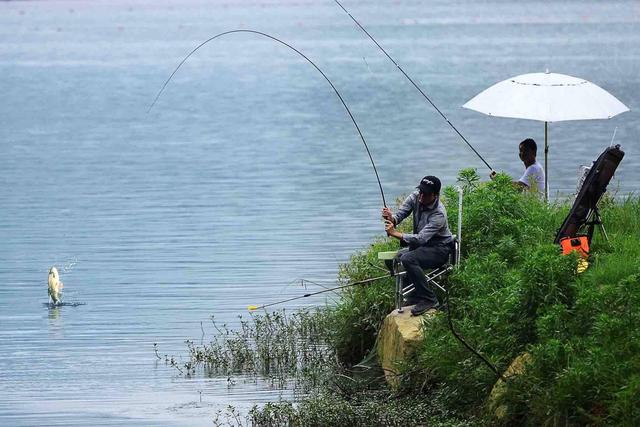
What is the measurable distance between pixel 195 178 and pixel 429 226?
738 inches

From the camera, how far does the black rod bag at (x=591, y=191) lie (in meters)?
11.4

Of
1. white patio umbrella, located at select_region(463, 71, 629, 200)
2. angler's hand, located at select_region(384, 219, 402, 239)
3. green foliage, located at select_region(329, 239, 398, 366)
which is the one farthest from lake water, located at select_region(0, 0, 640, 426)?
white patio umbrella, located at select_region(463, 71, 629, 200)

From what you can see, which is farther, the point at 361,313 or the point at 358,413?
the point at 361,313

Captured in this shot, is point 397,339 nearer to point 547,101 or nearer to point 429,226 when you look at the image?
point 429,226

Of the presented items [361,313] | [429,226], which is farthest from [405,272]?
[361,313]

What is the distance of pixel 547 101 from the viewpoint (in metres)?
14.2

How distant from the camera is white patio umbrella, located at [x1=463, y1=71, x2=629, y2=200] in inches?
552

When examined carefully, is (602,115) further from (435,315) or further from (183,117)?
(183,117)

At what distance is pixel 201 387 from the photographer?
12672mm

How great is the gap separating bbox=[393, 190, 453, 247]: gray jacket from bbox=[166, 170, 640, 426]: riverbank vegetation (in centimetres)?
28

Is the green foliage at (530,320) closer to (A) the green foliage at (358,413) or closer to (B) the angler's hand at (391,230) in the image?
(A) the green foliage at (358,413)

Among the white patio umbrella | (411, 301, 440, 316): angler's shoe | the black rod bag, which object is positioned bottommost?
(411, 301, 440, 316): angler's shoe

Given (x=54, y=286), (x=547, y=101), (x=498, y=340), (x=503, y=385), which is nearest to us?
(x=503, y=385)

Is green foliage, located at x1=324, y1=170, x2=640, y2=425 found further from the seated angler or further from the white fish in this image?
the white fish
